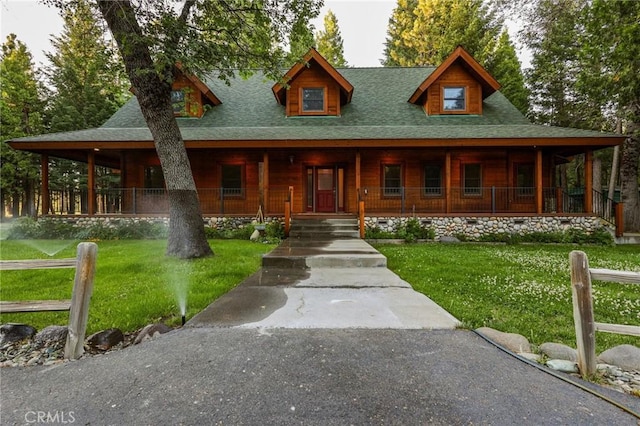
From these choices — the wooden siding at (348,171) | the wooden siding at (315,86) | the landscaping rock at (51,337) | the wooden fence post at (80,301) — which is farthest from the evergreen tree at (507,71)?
the landscaping rock at (51,337)

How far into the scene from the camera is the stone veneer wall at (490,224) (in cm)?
1070

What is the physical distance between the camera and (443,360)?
238cm

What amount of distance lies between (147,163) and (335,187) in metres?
8.08

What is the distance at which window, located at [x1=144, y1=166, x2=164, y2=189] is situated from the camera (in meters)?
12.5

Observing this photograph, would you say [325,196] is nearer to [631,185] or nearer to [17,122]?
[631,185]

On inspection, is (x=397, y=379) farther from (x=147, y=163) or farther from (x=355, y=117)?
(x=147, y=163)

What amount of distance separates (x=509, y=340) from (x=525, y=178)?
1234cm

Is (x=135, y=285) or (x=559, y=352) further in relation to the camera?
(x=135, y=285)

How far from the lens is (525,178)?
1257cm

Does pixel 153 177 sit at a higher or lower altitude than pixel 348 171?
lower

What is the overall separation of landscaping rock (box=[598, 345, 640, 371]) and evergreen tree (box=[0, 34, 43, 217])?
2897 cm

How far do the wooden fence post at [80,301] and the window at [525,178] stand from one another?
46.8 ft

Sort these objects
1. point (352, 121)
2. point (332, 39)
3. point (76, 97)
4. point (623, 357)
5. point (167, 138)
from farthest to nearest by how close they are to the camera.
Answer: point (332, 39)
point (76, 97)
point (352, 121)
point (167, 138)
point (623, 357)

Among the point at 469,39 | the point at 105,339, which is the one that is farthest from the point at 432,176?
the point at 469,39
